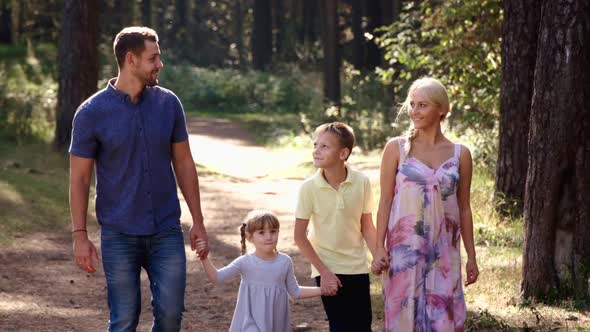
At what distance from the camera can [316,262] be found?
5691 mm

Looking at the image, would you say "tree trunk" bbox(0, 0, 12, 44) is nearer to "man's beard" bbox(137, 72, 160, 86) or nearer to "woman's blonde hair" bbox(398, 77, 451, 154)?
"man's beard" bbox(137, 72, 160, 86)

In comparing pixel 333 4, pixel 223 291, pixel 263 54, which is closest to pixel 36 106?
pixel 333 4

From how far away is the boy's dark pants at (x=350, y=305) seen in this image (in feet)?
19.0

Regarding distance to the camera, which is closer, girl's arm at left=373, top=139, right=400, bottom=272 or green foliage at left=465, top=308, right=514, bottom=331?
girl's arm at left=373, top=139, right=400, bottom=272

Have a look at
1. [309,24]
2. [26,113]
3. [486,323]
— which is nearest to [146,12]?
[309,24]

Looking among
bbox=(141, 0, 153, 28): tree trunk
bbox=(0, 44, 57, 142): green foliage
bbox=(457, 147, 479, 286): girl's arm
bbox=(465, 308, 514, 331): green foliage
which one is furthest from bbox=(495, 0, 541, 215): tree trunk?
bbox=(141, 0, 153, 28): tree trunk

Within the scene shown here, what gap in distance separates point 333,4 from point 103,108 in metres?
24.3

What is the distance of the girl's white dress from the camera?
18.5 feet

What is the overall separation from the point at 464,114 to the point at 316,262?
11902 millimetres

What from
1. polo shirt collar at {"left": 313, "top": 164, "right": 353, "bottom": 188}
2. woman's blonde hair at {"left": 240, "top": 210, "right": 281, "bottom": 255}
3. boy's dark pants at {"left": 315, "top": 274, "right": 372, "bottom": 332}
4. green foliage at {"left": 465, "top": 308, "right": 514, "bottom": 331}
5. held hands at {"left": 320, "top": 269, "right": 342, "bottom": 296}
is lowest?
green foliage at {"left": 465, "top": 308, "right": 514, "bottom": 331}

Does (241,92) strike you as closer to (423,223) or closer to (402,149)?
(402,149)

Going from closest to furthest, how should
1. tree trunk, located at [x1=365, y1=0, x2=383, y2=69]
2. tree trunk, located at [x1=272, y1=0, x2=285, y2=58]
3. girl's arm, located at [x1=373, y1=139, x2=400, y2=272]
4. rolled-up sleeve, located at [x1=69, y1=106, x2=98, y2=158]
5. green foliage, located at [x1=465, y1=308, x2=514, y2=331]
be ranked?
rolled-up sleeve, located at [x1=69, y1=106, x2=98, y2=158], girl's arm, located at [x1=373, y1=139, x2=400, y2=272], green foliage, located at [x1=465, y1=308, x2=514, y2=331], tree trunk, located at [x1=365, y1=0, x2=383, y2=69], tree trunk, located at [x1=272, y1=0, x2=285, y2=58]

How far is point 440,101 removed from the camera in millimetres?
5629

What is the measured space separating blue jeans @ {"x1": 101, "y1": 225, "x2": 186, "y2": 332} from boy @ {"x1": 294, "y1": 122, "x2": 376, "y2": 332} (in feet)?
2.37
